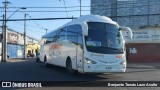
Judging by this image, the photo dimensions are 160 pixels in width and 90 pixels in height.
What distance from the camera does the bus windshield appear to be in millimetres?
17578

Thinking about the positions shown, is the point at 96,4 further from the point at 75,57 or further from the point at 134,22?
the point at 75,57

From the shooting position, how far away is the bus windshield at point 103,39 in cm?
1758

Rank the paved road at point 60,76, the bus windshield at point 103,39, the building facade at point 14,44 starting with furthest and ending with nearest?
1. the building facade at point 14,44
2. the bus windshield at point 103,39
3. the paved road at point 60,76

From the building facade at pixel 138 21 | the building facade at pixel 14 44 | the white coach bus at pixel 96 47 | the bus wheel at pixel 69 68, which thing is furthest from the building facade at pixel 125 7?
the building facade at pixel 14 44

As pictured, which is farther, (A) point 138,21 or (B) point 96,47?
(A) point 138,21

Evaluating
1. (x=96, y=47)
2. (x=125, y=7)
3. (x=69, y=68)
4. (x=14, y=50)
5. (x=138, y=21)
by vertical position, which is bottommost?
(x=14, y=50)

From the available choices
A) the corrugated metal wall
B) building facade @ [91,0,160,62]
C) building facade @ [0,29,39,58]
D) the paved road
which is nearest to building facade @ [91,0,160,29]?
building facade @ [91,0,160,62]

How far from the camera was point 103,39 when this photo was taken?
17.7 m

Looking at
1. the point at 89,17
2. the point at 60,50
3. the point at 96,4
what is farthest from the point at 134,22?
the point at 89,17

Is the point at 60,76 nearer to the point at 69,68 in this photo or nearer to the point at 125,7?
the point at 69,68

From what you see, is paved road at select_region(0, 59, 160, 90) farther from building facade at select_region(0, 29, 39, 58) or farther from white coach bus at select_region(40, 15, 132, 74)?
building facade at select_region(0, 29, 39, 58)

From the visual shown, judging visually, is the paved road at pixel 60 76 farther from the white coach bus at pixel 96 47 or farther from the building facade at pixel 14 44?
the building facade at pixel 14 44

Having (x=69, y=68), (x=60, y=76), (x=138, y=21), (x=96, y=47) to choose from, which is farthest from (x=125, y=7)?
(x=96, y=47)

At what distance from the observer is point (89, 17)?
18703 millimetres
